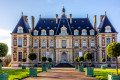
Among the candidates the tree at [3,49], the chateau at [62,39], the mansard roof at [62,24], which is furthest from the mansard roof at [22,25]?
the tree at [3,49]

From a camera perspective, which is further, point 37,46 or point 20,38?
point 37,46

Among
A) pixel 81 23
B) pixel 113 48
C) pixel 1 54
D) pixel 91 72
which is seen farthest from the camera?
pixel 81 23

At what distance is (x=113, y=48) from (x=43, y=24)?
116ft

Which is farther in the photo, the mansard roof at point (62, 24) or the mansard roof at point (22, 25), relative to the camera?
the mansard roof at point (62, 24)

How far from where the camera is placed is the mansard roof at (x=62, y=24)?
4800cm

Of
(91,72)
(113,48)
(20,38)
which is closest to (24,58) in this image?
(20,38)

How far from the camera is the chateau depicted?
44.0 metres

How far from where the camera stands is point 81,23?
49344mm

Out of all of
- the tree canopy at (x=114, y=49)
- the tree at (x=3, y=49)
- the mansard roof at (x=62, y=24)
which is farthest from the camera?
the mansard roof at (x=62, y=24)

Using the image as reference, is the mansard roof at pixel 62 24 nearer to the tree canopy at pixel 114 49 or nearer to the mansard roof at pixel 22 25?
the mansard roof at pixel 22 25

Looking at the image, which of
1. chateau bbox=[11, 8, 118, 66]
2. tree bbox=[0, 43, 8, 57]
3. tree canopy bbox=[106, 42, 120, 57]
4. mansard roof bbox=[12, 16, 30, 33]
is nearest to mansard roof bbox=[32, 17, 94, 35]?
chateau bbox=[11, 8, 118, 66]

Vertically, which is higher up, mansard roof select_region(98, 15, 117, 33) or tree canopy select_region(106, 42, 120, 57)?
mansard roof select_region(98, 15, 117, 33)

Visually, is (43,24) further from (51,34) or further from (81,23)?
(81,23)

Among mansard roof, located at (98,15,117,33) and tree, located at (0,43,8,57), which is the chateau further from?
tree, located at (0,43,8,57)
